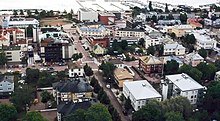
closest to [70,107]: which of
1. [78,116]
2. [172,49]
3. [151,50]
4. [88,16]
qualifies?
[78,116]

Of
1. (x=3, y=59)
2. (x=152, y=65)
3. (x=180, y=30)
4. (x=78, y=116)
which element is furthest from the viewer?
(x=180, y=30)

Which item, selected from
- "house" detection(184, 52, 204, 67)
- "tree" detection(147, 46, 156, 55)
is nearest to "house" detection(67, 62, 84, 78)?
"tree" detection(147, 46, 156, 55)

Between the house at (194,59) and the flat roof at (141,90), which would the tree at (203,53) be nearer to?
the house at (194,59)

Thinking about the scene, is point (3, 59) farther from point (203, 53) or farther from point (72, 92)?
point (203, 53)

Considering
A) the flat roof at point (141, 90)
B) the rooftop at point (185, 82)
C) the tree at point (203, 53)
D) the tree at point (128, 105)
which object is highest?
the tree at point (203, 53)

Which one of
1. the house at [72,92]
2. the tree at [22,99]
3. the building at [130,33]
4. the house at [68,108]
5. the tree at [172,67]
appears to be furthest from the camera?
the building at [130,33]

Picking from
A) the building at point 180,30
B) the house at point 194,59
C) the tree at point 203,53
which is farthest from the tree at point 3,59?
the building at point 180,30

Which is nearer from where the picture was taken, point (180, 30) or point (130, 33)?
point (130, 33)
